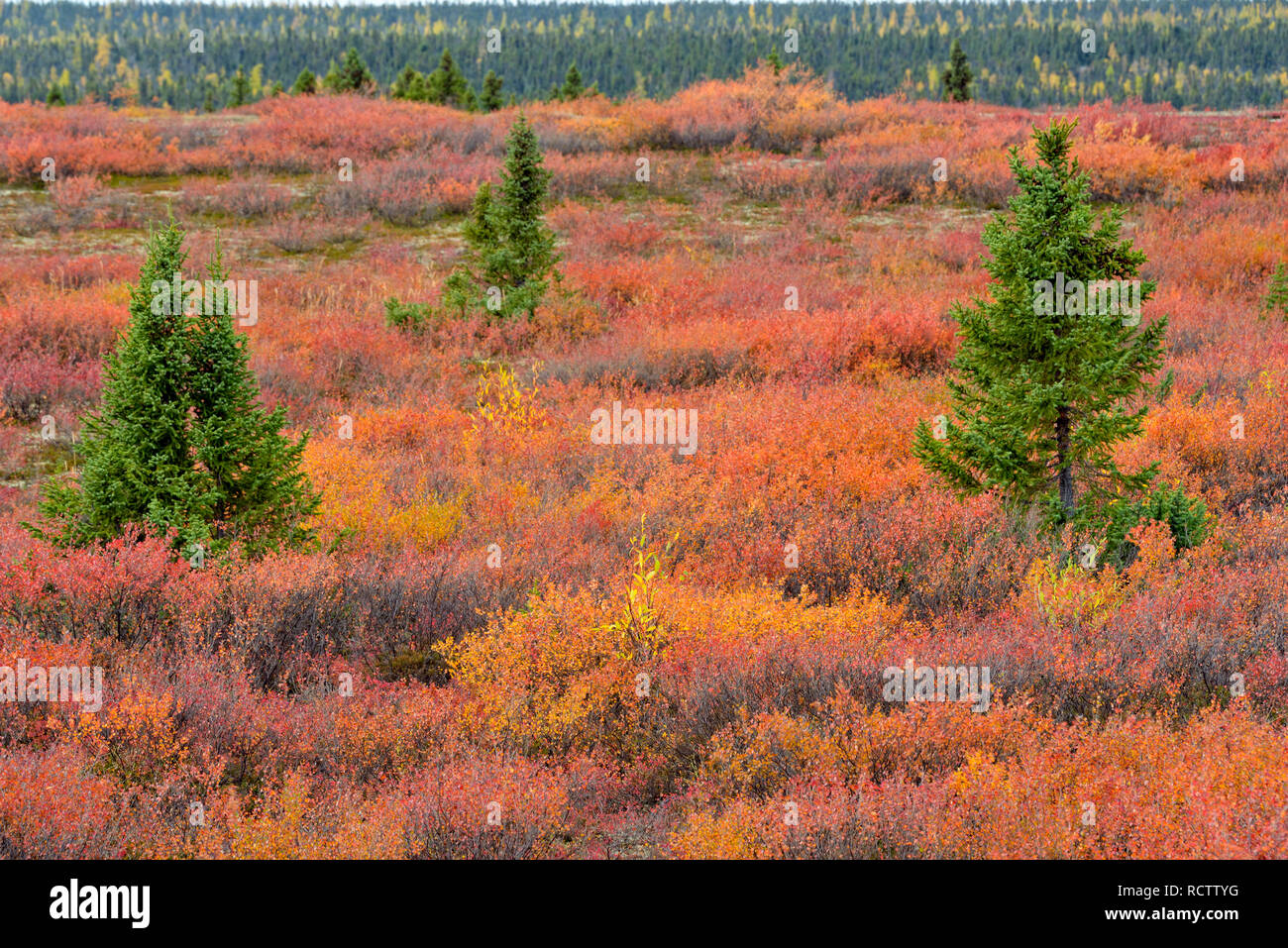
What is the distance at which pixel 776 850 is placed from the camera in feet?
12.2

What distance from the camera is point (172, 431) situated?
255 inches

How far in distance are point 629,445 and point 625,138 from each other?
20.0m

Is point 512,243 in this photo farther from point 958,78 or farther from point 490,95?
point 490,95

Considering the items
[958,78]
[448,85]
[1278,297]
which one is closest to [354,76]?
[448,85]

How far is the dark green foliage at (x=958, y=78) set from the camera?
43.0 meters

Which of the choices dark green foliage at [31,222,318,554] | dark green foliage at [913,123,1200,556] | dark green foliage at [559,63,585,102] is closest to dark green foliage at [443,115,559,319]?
dark green foliage at [31,222,318,554]

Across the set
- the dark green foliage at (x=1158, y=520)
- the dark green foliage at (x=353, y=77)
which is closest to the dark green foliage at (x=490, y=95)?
the dark green foliage at (x=353, y=77)

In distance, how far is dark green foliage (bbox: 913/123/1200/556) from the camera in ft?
23.1

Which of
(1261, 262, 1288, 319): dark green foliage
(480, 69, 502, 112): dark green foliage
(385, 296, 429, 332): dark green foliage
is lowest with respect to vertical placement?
(385, 296, 429, 332): dark green foliage

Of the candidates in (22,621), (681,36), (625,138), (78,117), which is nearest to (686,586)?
(22,621)

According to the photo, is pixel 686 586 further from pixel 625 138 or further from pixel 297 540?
pixel 625 138

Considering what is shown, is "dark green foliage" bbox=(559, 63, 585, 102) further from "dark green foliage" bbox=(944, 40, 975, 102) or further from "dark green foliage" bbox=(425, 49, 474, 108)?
"dark green foliage" bbox=(944, 40, 975, 102)

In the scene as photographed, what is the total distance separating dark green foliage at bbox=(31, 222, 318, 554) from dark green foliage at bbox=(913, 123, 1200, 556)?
17.6 ft
